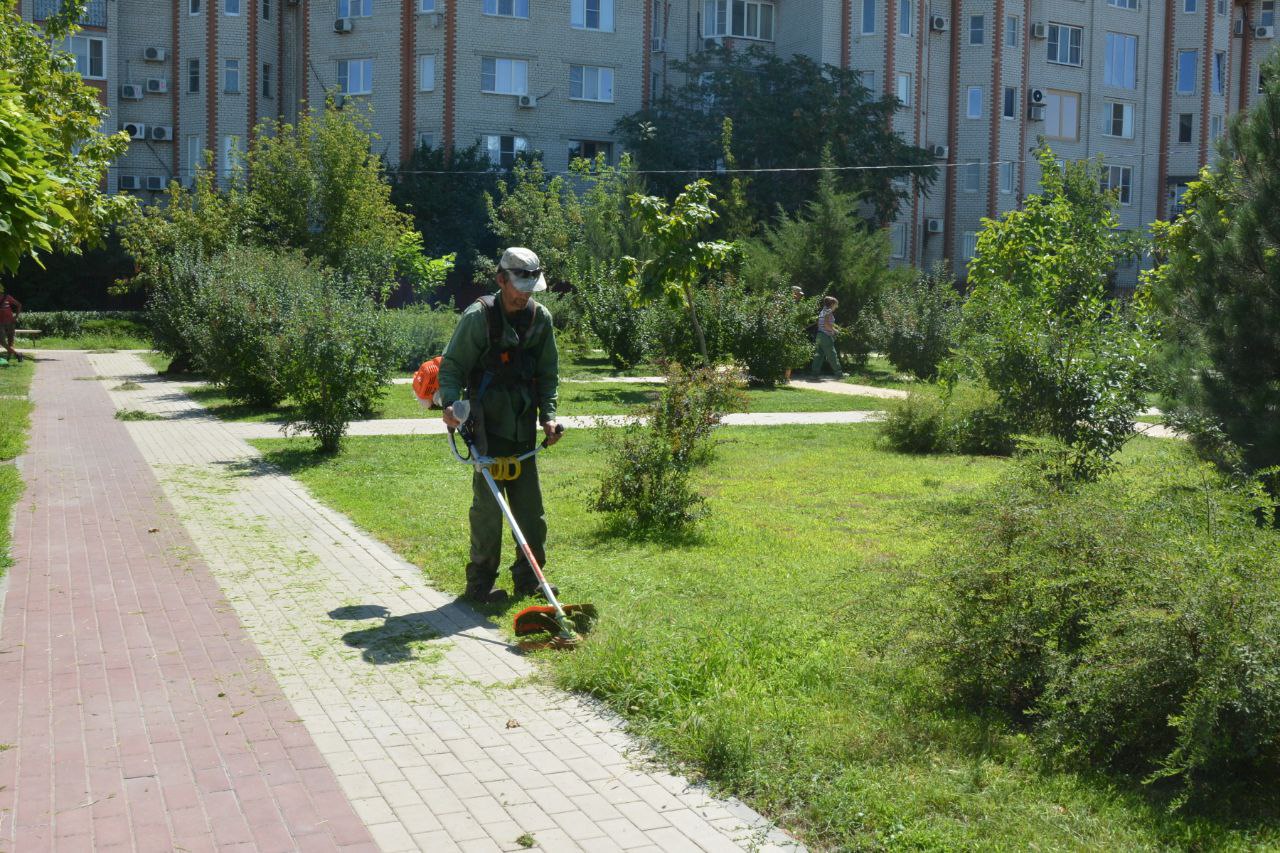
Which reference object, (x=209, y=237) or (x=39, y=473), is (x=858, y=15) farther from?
(x=39, y=473)

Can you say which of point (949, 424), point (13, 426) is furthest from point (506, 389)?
point (13, 426)

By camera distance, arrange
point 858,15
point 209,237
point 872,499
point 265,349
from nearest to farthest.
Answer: point 872,499, point 265,349, point 209,237, point 858,15

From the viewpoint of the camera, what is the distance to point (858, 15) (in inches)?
1864

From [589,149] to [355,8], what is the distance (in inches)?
380

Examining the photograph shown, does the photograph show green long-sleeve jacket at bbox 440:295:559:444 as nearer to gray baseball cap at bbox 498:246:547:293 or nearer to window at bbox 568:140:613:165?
gray baseball cap at bbox 498:246:547:293

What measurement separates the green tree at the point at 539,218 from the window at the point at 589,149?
4.25 metres

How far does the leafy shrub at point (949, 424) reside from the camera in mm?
14336

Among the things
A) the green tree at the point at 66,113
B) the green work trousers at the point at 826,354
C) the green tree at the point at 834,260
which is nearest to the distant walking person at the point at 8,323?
the green tree at the point at 66,113

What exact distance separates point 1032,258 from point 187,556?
1328 centimetres

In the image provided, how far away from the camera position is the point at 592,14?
153 ft

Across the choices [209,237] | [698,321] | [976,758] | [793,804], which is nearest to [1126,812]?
[976,758]

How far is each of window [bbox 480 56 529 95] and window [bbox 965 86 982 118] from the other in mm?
17673

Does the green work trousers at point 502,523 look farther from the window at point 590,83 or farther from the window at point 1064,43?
the window at point 1064,43

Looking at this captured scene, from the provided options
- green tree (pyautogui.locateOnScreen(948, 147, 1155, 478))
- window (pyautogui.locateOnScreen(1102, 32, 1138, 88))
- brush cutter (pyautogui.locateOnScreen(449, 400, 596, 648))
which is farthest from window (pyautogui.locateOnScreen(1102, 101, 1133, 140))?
brush cutter (pyautogui.locateOnScreen(449, 400, 596, 648))
